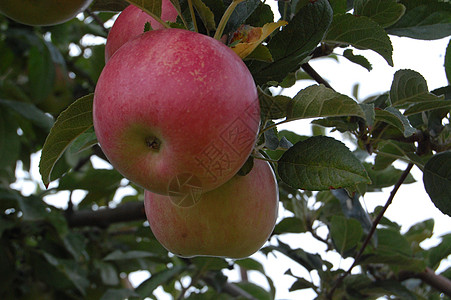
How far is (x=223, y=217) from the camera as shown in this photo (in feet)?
2.48

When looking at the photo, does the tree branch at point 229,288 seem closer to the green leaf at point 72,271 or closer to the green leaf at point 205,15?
the green leaf at point 72,271

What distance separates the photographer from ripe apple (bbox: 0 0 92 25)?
0.74m

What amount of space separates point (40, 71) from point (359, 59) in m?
1.43

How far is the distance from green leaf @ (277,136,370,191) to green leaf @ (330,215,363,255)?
628mm

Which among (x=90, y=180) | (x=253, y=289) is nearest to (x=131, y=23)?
(x=90, y=180)

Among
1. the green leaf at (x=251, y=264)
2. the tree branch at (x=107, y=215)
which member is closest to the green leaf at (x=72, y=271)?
the tree branch at (x=107, y=215)

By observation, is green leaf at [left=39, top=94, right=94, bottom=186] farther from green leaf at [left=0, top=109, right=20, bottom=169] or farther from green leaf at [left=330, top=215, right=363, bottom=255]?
green leaf at [left=0, top=109, right=20, bottom=169]

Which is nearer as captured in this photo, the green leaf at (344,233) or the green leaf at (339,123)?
the green leaf at (339,123)

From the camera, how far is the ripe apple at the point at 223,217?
0.76m

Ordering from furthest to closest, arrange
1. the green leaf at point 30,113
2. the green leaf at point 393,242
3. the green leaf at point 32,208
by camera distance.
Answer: the green leaf at point 30,113 < the green leaf at point 32,208 < the green leaf at point 393,242

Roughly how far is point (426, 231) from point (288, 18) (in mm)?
Result: 1081

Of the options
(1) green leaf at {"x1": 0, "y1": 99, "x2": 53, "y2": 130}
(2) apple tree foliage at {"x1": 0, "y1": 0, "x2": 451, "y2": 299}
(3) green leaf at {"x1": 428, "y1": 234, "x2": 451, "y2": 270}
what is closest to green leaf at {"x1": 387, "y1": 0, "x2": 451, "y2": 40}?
(2) apple tree foliage at {"x1": 0, "y1": 0, "x2": 451, "y2": 299}

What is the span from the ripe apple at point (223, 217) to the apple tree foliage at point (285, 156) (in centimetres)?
5

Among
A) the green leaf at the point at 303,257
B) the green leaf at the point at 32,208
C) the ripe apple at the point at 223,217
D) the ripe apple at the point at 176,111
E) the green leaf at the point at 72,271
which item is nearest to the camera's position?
the ripe apple at the point at 176,111
